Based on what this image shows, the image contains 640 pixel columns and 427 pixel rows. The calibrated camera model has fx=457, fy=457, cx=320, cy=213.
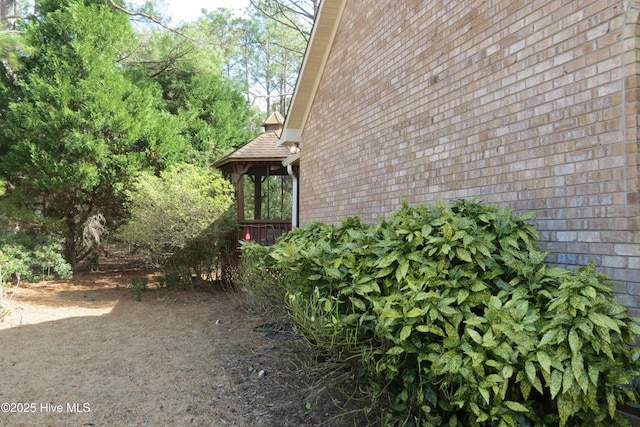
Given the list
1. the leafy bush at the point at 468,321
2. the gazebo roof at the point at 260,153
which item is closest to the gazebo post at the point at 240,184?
the gazebo roof at the point at 260,153

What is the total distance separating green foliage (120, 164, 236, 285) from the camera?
10.6 metres

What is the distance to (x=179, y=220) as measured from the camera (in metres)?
10.7

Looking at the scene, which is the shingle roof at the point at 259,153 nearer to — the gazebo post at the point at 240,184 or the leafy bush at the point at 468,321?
the gazebo post at the point at 240,184

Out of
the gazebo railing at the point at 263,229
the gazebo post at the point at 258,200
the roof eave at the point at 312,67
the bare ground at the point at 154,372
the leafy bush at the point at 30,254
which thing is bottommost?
the bare ground at the point at 154,372

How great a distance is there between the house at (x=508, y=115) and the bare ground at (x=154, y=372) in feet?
6.81

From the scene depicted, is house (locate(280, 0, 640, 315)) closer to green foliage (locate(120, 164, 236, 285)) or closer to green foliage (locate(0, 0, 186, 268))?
green foliage (locate(120, 164, 236, 285))

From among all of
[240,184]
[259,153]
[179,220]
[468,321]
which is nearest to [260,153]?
[259,153]

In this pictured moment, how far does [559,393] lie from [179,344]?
5559 millimetres

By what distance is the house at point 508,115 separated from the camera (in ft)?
8.77

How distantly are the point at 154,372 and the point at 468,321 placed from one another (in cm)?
411

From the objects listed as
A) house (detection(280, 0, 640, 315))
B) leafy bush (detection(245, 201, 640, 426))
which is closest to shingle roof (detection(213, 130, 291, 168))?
house (detection(280, 0, 640, 315))

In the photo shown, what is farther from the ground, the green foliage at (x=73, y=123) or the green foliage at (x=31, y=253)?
the green foliage at (x=73, y=123)

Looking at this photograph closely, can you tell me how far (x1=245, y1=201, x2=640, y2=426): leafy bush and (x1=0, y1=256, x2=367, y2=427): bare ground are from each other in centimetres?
87

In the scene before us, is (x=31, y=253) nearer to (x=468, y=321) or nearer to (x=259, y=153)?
(x=259, y=153)
